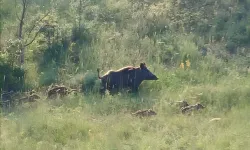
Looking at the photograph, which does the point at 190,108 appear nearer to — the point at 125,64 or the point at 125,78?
the point at 125,78

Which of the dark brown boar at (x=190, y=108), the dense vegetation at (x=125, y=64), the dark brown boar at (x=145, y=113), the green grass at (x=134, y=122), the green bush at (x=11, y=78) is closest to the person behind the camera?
the green grass at (x=134, y=122)

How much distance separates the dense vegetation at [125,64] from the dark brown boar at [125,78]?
0.21 m

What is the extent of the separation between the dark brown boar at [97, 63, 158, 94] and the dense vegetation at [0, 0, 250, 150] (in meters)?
0.21

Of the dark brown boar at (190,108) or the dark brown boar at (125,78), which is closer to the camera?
the dark brown boar at (190,108)

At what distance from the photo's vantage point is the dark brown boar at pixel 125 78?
478 inches

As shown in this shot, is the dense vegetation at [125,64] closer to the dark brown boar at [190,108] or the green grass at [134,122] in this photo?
the green grass at [134,122]

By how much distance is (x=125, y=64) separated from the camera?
13.4 metres

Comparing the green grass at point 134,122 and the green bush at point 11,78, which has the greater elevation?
the green bush at point 11,78

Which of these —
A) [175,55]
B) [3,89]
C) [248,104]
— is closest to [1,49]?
[3,89]

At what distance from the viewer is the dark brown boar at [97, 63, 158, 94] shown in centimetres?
1214

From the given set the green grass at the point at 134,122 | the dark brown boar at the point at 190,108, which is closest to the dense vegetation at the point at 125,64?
the green grass at the point at 134,122

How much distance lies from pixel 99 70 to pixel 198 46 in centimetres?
306

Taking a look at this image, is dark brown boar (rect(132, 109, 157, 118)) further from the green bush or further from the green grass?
the green bush

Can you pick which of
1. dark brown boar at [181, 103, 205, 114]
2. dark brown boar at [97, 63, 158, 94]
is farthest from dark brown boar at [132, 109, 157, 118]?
dark brown boar at [97, 63, 158, 94]
